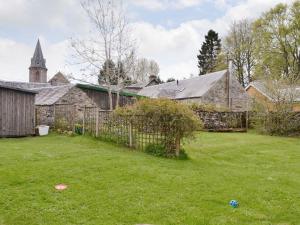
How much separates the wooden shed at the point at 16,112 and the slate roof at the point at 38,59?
4238 centimetres

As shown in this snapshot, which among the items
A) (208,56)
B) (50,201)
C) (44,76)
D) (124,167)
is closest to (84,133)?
(124,167)

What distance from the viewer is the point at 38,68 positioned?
179 feet

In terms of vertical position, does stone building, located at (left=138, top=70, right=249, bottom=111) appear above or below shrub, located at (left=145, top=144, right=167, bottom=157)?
above

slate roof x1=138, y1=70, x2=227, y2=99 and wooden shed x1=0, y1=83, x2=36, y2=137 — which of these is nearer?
wooden shed x1=0, y1=83, x2=36, y2=137

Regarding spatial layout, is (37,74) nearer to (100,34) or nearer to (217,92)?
(100,34)

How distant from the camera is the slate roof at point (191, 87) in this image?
1135 inches

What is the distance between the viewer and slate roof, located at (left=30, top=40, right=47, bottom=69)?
54.5 m

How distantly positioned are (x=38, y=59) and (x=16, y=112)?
144 feet

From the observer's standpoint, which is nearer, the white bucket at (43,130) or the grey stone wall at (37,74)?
the white bucket at (43,130)

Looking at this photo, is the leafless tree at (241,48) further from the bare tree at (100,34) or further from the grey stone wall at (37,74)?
the grey stone wall at (37,74)

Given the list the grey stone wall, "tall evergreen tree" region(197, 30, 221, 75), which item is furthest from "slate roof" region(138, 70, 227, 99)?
the grey stone wall

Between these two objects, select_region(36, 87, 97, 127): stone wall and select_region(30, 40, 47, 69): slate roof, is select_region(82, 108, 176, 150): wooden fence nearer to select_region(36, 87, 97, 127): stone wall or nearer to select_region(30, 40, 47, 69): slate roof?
select_region(36, 87, 97, 127): stone wall

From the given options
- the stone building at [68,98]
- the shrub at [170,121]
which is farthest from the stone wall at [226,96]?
the shrub at [170,121]

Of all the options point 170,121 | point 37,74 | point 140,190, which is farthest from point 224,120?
point 37,74
